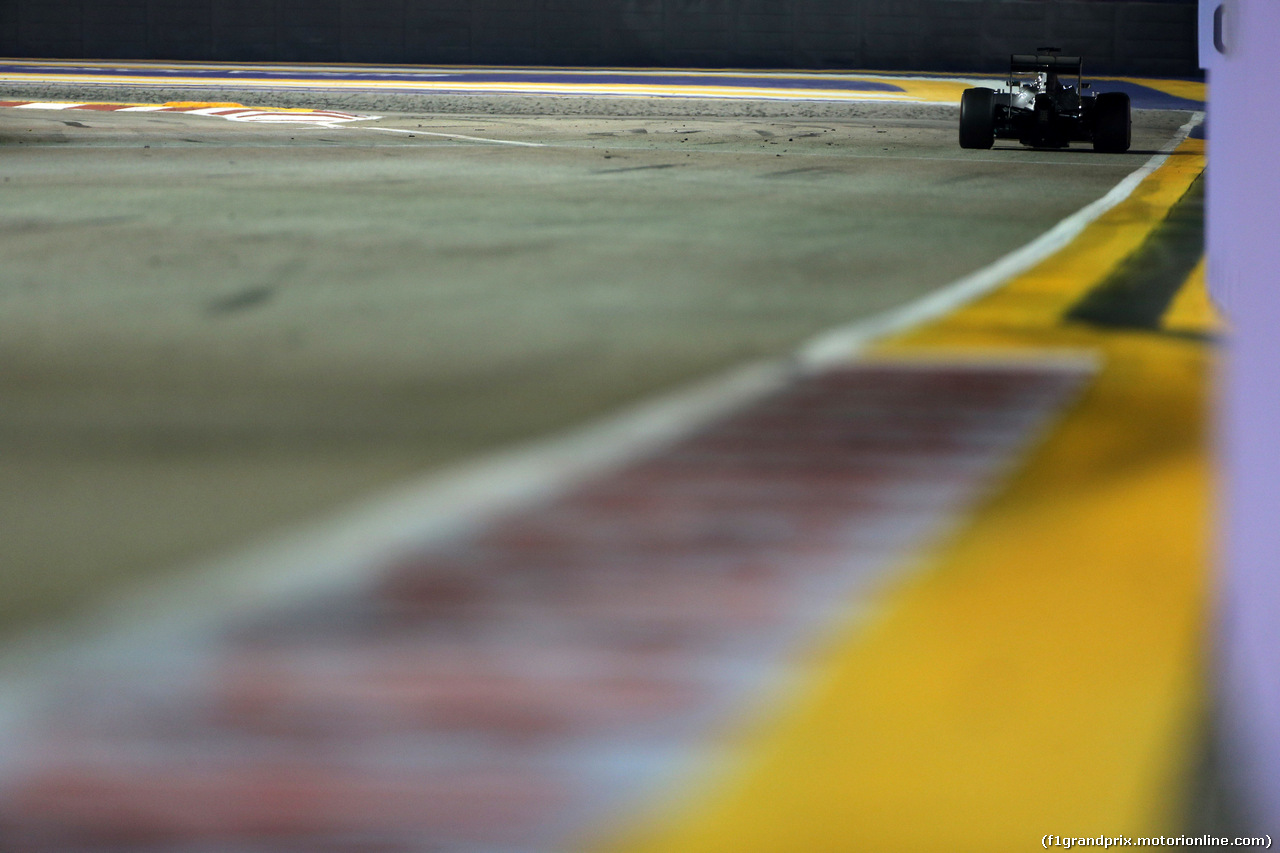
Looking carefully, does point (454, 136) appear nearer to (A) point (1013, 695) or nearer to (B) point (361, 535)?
(B) point (361, 535)

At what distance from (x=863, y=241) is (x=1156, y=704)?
5335 mm

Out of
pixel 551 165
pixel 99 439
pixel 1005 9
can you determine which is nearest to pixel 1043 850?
pixel 99 439

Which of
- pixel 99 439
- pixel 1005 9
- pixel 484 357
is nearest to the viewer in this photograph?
pixel 99 439

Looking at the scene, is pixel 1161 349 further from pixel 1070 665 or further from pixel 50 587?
pixel 50 587

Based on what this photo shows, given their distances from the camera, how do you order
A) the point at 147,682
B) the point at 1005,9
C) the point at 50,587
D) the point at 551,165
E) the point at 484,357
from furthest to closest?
the point at 1005,9, the point at 551,165, the point at 484,357, the point at 50,587, the point at 147,682

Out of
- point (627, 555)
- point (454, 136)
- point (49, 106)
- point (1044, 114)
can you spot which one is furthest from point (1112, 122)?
point (627, 555)

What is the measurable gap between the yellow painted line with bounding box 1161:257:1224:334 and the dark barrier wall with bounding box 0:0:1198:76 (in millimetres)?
23620

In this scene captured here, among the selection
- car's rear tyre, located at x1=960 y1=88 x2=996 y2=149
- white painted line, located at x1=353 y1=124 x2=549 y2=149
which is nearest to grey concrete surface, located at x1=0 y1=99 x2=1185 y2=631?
white painted line, located at x1=353 y1=124 x2=549 y2=149

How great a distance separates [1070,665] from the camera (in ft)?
7.16

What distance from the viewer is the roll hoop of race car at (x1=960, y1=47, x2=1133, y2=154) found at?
14.6 metres

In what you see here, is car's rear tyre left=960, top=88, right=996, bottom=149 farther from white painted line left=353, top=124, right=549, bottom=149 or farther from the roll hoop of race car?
white painted line left=353, top=124, right=549, bottom=149

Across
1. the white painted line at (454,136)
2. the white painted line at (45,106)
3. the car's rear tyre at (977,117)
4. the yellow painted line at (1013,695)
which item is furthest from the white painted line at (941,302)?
the white painted line at (45,106)

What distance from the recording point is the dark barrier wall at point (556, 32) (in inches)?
1123

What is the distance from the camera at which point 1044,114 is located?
14.8m
